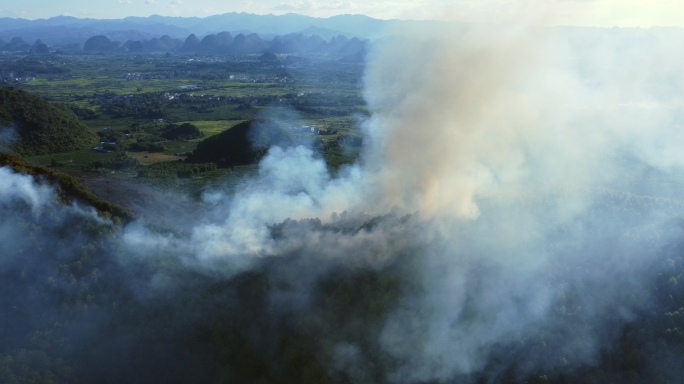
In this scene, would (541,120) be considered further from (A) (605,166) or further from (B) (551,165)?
(A) (605,166)

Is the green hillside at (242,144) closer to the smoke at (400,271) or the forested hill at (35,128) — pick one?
the forested hill at (35,128)

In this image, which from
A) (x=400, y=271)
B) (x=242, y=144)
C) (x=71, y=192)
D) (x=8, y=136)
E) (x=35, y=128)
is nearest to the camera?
(x=400, y=271)

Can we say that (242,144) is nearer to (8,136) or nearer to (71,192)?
(8,136)

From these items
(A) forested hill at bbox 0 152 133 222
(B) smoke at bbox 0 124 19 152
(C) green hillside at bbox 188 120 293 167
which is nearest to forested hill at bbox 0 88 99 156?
(B) smoke at bbox 0 124 19 152

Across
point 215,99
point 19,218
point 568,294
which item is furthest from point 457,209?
point 215,99

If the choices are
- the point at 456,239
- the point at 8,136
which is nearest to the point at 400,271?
the point at 456,239

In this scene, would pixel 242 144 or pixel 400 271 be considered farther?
pixel 242 144

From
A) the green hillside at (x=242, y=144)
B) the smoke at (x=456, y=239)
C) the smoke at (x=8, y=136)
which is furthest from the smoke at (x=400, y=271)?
the smoke at (x=8, y=136)
